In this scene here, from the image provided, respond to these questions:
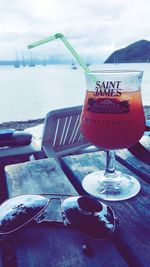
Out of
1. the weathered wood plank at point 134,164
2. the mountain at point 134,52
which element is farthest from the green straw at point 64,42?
the mountain at point 134,52

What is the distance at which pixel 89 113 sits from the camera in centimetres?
112

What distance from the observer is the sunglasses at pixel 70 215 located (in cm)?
77

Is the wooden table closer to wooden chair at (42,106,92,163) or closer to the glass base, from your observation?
the glass base

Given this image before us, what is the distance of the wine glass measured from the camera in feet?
3.48

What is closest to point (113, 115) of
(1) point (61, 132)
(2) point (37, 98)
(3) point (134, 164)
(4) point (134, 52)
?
(3) point (134, 164)

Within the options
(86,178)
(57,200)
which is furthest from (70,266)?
(86,178)

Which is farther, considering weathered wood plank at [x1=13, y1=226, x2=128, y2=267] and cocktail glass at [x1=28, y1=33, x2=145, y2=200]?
cocktail glass at [x1=28, y1=33, x2=145, y2=200]

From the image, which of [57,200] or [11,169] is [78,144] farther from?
[57,200]

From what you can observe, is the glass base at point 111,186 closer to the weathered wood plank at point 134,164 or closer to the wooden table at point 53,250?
the weathered wood plank at point 134,164

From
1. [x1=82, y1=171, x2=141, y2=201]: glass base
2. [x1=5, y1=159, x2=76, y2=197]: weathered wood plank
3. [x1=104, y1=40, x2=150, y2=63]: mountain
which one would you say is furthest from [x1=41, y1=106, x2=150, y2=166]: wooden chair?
[x1=104, y1=40, x2=150, y2=63]: mountain

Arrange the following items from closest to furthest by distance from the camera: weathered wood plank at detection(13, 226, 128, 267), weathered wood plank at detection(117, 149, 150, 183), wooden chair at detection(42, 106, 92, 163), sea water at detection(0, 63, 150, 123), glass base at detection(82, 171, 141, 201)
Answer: weathered wood plank at detection(13, 226, 128, 267) → glass base at detection(82, 171, 141, 201) → weathered wood plank at detection(117, 149, 150, 183) → wooden chair at detection(42, 106, 92, 163) → sea water at detection(0, 63, 150, 123)

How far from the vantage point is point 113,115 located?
1.06 metres

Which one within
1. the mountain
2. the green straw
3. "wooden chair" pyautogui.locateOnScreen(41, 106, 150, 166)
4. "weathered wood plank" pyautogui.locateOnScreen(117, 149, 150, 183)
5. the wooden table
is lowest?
the mountain

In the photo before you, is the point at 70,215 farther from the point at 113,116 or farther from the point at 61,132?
the point at 61,132
